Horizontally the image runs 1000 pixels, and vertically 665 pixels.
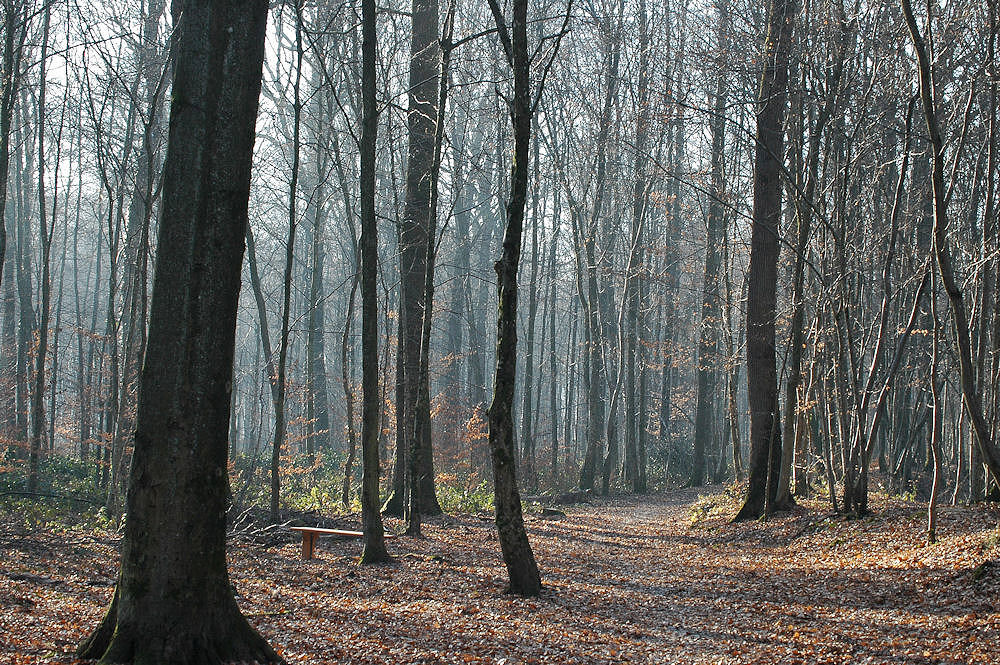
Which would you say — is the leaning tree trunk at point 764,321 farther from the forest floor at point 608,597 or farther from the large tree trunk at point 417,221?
the large tree trunk at point 417,221

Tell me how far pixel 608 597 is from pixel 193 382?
4833mm

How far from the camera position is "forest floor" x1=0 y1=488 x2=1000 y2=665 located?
5309 millimetres

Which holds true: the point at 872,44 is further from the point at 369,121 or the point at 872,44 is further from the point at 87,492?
the point at 87,492

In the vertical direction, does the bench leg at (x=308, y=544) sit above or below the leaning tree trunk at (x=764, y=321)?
below

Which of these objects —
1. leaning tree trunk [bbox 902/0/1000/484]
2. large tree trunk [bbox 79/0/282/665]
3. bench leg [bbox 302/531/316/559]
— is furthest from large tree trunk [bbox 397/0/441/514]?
large tree trunk [bbox 79/0/282/665]

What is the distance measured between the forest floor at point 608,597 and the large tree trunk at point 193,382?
739mm

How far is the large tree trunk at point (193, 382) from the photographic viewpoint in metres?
4.19

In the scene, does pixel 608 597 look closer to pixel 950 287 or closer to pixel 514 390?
pixel 514 390

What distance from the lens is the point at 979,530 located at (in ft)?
26.1

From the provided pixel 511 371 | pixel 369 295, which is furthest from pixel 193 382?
pixel 369 295

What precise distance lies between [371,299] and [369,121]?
208cm

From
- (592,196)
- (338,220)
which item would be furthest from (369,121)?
(338,220)

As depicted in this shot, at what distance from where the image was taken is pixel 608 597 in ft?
24.6

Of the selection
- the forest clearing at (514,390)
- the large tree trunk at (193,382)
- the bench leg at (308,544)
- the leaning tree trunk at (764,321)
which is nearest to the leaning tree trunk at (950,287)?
the forest clearing at (514,390)
